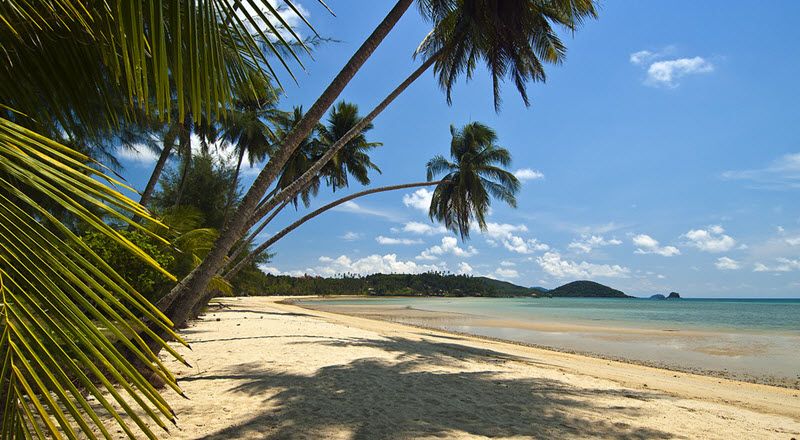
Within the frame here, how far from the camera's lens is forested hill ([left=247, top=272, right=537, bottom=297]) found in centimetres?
7200

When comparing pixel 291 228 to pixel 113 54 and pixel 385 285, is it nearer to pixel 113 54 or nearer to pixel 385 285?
pixel 113 54

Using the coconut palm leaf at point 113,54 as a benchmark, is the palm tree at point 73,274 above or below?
below

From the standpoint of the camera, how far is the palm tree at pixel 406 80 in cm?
506

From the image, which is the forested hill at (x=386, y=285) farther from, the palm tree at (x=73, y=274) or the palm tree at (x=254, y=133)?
the palm tree at (x=73, y=274)

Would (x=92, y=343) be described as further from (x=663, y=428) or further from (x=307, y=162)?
(x=307, y=162)

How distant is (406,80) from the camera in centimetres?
818

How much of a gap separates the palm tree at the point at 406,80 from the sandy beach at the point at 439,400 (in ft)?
4.60

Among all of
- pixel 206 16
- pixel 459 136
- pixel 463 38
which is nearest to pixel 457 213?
pixel 459 136

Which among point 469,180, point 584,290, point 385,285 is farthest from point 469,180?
point 584,290

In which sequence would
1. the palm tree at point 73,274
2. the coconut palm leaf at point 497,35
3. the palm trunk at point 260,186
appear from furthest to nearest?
the coconut palm leaf at point 497,35 → the palm trunk at point 260,186 → the palm tree at point 73,274

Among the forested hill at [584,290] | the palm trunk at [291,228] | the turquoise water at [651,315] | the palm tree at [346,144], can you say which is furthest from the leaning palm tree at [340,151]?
the forested hill at [584,290]

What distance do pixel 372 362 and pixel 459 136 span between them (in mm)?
15478

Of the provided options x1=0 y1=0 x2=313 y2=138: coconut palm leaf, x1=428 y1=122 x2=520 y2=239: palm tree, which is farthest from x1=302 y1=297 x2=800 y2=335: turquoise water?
x1=0 y1=0 x2=313 y2=138: coconut palm leaf

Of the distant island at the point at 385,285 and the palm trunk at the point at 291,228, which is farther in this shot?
the distant island at the point at 385,285
